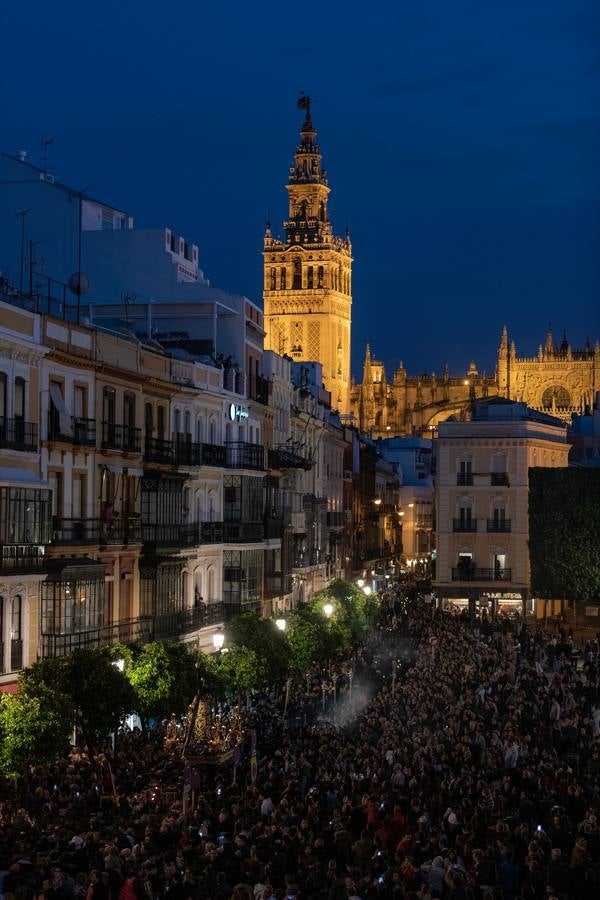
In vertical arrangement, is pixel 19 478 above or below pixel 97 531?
above

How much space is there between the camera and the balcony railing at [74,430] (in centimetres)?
3772

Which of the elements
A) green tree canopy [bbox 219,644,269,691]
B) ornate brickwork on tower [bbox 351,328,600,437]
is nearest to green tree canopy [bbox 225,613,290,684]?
Answer: green tree canopy [bbox 219,644,269,691]

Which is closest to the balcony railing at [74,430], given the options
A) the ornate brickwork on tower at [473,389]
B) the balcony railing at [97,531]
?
the balcony railing at [97,531]

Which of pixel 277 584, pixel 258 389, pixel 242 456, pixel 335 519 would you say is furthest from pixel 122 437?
pixel 335 519

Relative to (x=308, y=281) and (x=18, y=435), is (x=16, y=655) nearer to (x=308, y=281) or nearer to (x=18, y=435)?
(x=18, y=435)

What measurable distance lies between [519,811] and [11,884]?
30.0 feet

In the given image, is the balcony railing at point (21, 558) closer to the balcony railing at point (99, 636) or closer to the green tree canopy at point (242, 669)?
the balcony railing at point (99, 636)

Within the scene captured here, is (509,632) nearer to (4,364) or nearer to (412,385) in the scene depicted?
(4,364)

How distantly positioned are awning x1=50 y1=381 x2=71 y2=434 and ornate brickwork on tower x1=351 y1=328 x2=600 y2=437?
128565 millimetres

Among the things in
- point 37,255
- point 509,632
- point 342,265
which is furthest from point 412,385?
point 37,255

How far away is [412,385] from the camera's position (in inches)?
7200

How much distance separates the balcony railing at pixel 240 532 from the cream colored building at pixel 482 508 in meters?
28.2

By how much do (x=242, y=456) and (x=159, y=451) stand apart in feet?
28.7

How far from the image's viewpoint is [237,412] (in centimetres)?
5388
